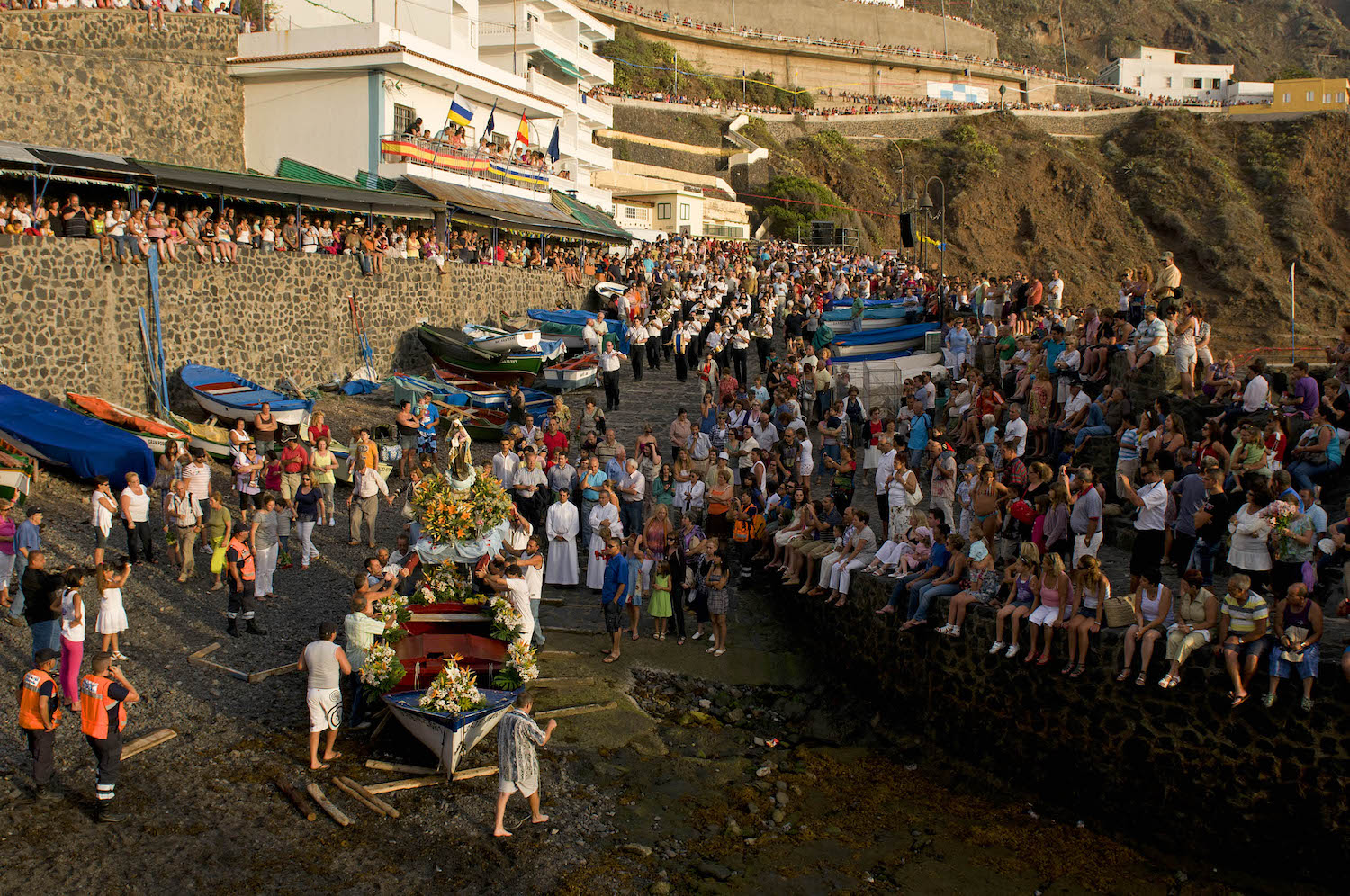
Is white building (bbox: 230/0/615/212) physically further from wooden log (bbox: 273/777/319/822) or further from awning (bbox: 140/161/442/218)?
wooden log (bbox: 273/777/319/822)

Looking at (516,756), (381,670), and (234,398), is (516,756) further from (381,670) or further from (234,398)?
(234,398)

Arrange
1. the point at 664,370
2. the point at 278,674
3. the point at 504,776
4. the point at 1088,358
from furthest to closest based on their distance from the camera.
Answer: the point at 664,370
the point at 1088,358
the point at 278,674
the point at 504,776

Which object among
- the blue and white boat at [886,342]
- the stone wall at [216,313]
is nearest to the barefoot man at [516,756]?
the stone wall at [216,313]

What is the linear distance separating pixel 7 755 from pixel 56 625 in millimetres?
1469

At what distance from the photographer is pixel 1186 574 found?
9.80 metres

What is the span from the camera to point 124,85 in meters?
26.0

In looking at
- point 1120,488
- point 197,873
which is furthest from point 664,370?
point 197,873

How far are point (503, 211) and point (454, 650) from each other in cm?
2025

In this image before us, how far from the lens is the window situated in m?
29.5

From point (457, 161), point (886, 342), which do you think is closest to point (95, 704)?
point (886, 342)

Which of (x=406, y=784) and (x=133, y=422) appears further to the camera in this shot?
(x=133, y=422)

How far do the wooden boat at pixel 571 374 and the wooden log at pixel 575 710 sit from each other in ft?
44.9

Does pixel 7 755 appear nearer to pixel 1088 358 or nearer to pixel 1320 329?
pixel 1088 358

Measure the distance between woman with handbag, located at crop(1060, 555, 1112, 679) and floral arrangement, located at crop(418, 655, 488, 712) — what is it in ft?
19.7
